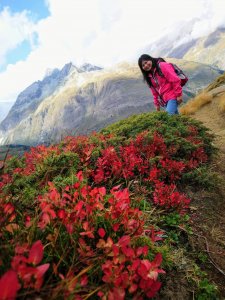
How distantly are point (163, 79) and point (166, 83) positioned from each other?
16 centimetres

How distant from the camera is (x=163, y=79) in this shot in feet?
32.3

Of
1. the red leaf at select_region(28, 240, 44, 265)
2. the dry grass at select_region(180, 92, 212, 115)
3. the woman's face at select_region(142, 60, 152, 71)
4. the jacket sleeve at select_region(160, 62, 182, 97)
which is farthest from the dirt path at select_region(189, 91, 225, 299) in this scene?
the dry grass at select_region(180, 92, 212, 115)

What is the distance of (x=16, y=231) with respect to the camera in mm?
2762

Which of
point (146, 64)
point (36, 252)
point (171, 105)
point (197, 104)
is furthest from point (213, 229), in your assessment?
point (197, 104)

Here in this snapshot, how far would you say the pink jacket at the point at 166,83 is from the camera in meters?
9.57

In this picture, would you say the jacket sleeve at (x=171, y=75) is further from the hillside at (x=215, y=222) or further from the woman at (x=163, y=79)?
the hillside at (x=215, y=222)

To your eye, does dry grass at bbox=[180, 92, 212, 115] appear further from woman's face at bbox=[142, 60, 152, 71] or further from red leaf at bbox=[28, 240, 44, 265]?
red leaf at bbox=[28, 240, 44, 265]

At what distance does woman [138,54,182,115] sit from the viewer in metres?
9.60

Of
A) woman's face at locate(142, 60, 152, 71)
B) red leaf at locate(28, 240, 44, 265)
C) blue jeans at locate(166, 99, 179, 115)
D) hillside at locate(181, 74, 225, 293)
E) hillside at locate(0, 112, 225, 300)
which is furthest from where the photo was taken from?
blue jeans at locate(166, 99, 179, 115)

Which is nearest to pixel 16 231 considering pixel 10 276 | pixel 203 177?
pixel 10 276

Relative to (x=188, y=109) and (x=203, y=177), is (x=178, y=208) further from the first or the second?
(x=188, y=109)

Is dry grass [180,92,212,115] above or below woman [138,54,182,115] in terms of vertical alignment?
below

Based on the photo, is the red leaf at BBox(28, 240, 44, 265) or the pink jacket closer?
the red leaf at BBox(28, 240, 44, 265)

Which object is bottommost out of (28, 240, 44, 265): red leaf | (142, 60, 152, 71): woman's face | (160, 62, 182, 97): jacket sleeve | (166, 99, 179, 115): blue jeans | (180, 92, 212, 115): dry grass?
(180, 92, 212, 115): dry grass
